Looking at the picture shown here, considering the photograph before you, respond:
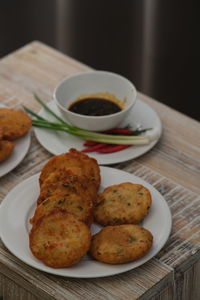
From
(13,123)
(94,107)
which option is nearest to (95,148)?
(94,107)

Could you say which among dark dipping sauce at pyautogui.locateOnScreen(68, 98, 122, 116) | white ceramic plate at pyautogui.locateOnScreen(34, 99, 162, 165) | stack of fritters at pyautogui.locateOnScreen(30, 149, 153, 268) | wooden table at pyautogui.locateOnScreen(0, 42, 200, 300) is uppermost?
stack of fritters at pyautogui.locateOnScreen(30, 149, 153, 268)

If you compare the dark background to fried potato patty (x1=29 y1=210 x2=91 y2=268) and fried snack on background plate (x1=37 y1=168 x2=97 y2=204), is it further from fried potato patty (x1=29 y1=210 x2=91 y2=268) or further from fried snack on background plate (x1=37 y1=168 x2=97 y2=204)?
fried potato patty (x1=29 y1=210 x2=91 y2=268)

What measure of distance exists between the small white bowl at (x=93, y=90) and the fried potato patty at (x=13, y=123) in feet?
→ 0.40

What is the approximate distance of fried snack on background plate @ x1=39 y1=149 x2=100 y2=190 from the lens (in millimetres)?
2045

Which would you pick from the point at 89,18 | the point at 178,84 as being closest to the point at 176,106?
the point at 178,84

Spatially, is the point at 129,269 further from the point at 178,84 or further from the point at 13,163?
the point at 178,84

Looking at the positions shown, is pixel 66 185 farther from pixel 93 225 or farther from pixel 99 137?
pixel 99 137

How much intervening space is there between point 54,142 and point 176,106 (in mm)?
1704

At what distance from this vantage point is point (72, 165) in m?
2.05

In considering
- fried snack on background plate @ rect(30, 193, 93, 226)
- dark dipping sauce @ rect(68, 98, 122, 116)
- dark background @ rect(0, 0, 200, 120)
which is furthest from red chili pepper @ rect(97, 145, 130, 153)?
dark background @ rect(0, 0, 200, 120)

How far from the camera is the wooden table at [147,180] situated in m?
1.81

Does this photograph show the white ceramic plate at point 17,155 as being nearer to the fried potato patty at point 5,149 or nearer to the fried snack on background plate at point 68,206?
the fried potato patty at point 5,149

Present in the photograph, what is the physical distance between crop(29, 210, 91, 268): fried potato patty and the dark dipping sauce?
2.01 ft

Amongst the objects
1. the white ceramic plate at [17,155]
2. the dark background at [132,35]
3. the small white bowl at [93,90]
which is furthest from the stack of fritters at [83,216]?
the dark background at [132,35]
